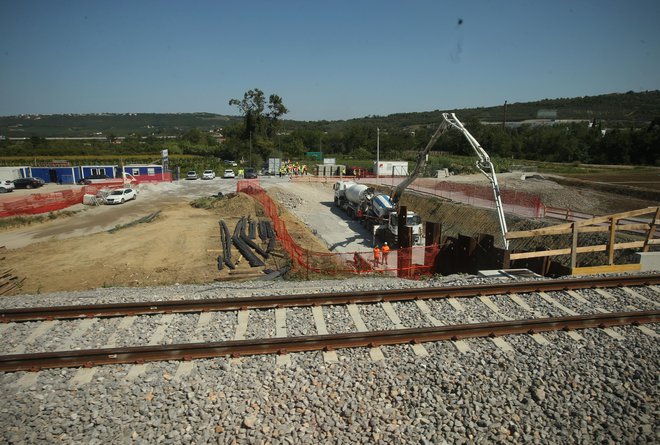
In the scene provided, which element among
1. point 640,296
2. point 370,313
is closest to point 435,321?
point 370,313

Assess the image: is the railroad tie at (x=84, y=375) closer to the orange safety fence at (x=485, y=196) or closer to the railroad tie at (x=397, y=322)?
the railroad tie at (x=397, y=322)

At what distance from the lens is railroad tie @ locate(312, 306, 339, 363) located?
22.6ft

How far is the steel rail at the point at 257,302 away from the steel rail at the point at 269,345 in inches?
71.0

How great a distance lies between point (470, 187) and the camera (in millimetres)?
31312

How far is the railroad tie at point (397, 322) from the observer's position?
7.07 metres

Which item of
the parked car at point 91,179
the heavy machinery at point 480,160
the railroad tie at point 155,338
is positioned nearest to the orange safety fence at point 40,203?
the parked car at point 91,179

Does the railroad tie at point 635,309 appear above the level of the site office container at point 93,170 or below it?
below

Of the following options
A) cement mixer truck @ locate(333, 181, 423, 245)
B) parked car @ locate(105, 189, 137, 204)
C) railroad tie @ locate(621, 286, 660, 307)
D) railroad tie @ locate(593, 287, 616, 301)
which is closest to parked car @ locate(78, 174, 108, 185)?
parked car @ locate(105, 189, 137, 204)

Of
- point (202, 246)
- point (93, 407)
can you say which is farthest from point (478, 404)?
point (202, 246)

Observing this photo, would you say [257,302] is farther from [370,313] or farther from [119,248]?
[119,248]

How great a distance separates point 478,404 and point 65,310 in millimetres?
8527

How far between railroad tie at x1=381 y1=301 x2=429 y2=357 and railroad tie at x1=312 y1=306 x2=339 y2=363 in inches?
55.7

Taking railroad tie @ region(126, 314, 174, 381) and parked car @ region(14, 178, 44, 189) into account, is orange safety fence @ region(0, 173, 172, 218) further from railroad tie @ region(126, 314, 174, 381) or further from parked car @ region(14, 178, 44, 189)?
railroad tie @ region(126, 314, 174, 381)

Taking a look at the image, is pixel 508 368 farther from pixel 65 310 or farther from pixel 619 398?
pixel 65 310
